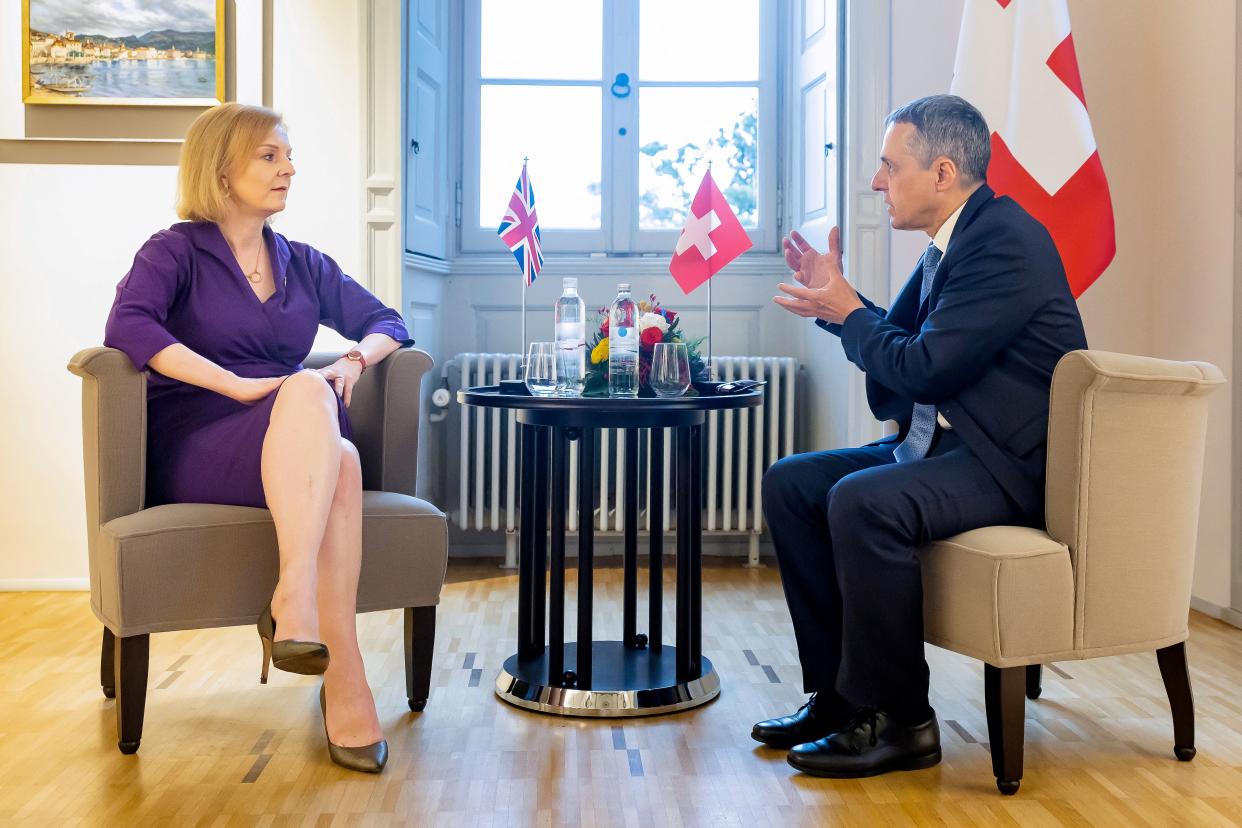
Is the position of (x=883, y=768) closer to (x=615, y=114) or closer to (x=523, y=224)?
(x=523, y=224)

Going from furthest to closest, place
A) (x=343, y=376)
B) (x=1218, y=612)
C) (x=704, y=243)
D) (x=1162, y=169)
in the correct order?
(x=1162, y=169), (x=1218, y=612), (x=704, y=243), (x=343, y=376)

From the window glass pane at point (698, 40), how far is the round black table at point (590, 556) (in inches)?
85.7

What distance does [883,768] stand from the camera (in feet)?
6.22

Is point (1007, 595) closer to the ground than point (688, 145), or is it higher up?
closer to the ground

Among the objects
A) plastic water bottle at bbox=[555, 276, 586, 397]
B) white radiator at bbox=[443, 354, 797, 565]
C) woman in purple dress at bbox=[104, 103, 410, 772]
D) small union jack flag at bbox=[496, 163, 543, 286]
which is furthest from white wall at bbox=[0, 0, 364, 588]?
plastic water bottle at bbox=[555, 276, 586, 397]

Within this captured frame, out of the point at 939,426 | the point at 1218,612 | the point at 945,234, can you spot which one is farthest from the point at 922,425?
the point at 1218,612

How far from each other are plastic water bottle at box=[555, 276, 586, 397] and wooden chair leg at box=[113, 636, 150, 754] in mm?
942

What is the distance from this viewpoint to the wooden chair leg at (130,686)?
6.53 ft

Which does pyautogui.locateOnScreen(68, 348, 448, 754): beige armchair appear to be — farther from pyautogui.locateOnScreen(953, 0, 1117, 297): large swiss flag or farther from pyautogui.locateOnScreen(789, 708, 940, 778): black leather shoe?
pyautogui.locateOnScreen(953, 0, 1117, 297): large swiss flag

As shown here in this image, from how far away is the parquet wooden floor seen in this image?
5.73ft

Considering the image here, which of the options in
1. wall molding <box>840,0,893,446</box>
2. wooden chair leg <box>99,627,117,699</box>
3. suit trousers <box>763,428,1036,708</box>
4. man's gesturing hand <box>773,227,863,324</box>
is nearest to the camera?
suit trousers <box>763,428,1036,708</box>

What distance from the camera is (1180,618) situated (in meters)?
1.96

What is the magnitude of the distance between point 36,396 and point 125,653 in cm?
177

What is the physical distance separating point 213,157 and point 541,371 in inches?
31.7
